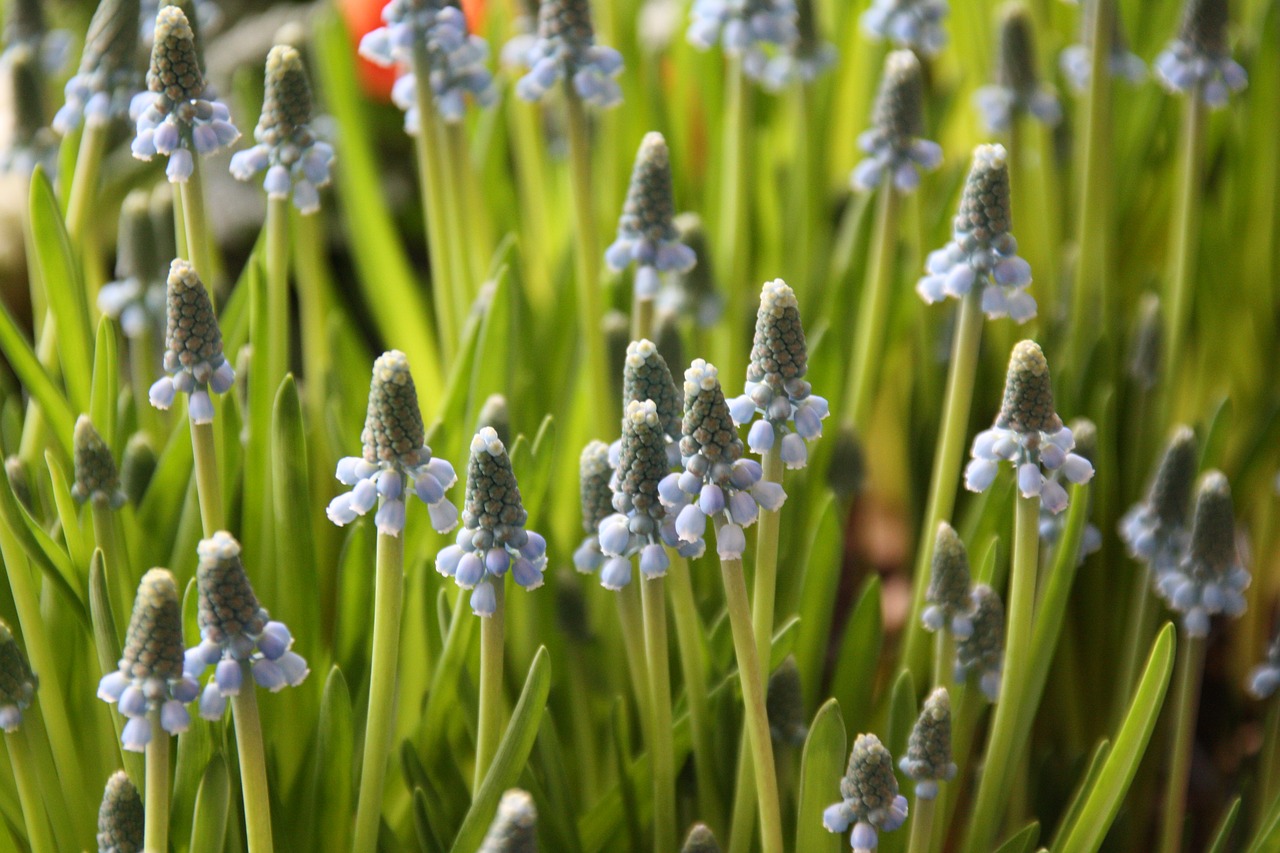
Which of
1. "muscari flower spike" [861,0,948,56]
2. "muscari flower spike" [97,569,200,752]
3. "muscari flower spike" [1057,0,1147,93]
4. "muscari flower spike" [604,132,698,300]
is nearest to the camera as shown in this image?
"muscari flower spike" [97,569,200,752]

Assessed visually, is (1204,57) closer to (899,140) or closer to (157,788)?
(899,140)

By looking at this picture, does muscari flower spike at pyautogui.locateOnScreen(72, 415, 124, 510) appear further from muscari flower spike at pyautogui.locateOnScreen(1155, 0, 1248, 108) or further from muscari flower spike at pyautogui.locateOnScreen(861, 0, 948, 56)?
muscari flower spike at pyautogui.locateOnScreen(1155, 0, 1248, 108)

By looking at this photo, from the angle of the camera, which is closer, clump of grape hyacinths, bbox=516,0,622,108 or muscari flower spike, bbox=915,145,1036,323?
muscari flower spike, bbox=915,145,1036,323

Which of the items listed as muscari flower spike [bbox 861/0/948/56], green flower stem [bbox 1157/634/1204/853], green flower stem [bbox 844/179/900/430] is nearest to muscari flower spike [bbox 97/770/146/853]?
green flower stem [bbox 844/179/900/430]

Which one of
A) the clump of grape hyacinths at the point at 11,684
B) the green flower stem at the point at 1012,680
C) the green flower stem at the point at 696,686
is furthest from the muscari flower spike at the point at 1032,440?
the clump of grape hyacinths at the point at 11,684

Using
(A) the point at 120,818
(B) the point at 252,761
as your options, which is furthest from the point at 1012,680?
(A) the point at 120,818

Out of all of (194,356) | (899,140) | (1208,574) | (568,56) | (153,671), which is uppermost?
(568,56)
